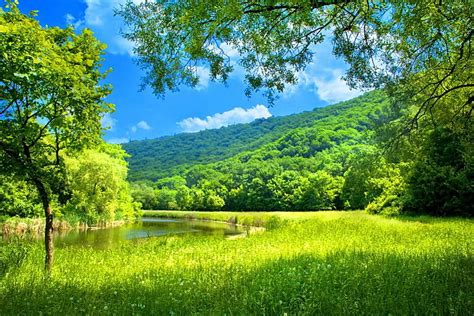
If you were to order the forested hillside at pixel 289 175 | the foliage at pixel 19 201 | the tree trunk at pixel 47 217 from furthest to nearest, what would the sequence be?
the forested hillside at pixel 289 175 → the foliage at pixel 19 201 → the tree trunk at pixel 47 217

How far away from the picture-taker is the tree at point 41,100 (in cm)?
644

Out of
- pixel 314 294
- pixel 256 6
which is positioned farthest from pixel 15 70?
pixel 314 294

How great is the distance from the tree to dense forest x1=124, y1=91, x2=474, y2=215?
26.6ft

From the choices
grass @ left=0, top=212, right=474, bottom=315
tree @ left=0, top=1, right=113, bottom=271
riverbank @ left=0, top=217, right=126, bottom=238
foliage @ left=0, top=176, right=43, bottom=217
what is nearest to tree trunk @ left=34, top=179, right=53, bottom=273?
tree @ left=0, top=1, right=113, bottom=271

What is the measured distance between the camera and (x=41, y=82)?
7.02 metres

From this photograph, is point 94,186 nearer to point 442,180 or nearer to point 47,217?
point 47,217

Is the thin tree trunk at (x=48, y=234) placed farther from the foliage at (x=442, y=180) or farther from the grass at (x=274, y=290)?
the foliage at (x=442, y=180)

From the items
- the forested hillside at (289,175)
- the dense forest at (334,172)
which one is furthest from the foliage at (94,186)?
the forested hillside at (289,175)

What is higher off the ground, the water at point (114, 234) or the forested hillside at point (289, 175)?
the forested hillside at point (289, 175)

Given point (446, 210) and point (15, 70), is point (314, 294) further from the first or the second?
point (446, 210)

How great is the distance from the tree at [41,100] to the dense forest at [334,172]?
26.6 feet

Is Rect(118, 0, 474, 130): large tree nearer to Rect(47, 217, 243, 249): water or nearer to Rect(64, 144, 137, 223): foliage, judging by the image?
Rect(47, 217, 243, 249): water

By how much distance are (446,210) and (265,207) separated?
69666 millimetres

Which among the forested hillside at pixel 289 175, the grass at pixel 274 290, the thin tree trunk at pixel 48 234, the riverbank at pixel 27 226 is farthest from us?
the forested hillside at pixel 289 175
